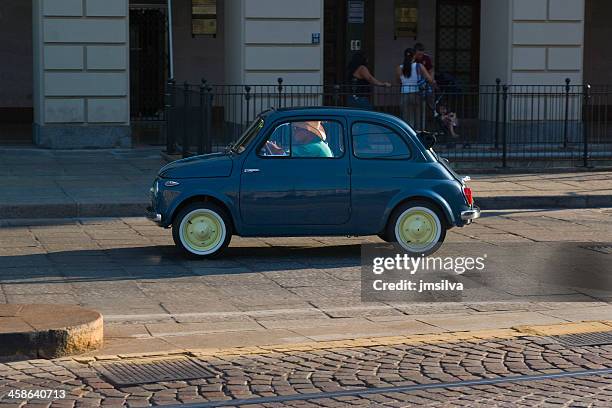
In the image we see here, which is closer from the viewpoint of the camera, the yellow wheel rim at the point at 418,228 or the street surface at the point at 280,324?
the street surface at the point at 280,324

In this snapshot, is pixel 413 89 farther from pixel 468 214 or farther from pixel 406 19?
pixel 468 214

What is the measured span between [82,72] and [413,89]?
611 centimetres

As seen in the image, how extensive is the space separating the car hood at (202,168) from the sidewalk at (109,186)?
355 cm

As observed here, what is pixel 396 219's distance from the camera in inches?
493

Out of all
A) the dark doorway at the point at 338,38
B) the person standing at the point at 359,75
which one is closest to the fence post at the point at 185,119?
the person standing at the point at 359,75

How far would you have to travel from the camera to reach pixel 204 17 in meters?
27.9

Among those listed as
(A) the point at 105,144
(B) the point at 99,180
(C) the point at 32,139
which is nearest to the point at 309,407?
(B) the point at 99,180

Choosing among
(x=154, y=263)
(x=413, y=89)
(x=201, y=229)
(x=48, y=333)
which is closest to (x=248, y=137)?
(x=201, y=229)

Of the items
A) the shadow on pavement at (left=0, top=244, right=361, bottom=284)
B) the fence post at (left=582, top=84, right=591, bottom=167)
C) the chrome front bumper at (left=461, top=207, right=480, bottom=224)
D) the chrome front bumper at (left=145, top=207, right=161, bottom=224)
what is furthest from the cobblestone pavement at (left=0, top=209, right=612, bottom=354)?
the fence post at (left=582, top=84, right=591, bottom=167)

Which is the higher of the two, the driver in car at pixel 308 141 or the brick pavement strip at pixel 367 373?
the driver in car at pixel 308 141

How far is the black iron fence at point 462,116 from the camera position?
19969mm

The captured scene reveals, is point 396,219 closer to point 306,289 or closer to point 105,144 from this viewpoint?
point 306,289

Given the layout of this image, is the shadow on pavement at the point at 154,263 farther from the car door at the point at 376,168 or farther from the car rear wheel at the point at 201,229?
the car door at the point at 376,168

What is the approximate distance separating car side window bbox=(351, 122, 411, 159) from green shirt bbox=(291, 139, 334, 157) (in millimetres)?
305
